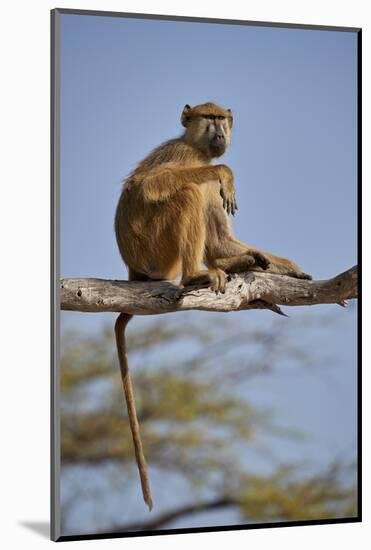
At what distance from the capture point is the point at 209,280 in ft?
20.0

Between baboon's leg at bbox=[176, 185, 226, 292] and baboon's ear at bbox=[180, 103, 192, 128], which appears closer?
baboon's leg at bbox=[176, 185, 226, 292]

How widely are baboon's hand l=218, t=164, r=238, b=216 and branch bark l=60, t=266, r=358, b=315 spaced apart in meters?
0.41

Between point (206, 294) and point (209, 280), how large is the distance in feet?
0.36

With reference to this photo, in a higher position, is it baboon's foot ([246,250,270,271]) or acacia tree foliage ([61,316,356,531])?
baboon's foot ([246,250,270,271])

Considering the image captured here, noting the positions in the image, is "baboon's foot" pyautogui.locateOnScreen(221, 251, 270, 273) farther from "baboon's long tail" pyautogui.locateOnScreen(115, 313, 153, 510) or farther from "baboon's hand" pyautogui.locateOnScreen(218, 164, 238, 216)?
"baboon's long tail" pyautogui.locateOnScreen(115, 313, 153, 510)

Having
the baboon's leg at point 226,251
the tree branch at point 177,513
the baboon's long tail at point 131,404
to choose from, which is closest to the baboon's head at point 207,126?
the baboon's leg at point 226,251

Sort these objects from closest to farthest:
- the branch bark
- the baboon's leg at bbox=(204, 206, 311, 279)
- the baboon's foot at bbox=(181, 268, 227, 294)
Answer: the branch bark, the baboon's foot at bbox=(181, 268, 227, 294), the baboon's leg at bbox=(204, 206, 311, 279)

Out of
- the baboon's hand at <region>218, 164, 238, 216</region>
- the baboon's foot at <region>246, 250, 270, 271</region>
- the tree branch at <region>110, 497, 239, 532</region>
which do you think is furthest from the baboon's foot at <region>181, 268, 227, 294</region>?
the tree branch at <region>110, 497, 239, 532</region>

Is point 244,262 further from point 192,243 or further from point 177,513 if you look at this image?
point 177,513

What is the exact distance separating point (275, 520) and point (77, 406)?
1413mm

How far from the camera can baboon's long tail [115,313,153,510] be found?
19.9 ft

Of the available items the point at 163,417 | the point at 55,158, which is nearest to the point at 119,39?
the point at 55,158

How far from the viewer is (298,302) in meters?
6.57

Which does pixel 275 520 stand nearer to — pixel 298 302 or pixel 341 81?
pixel 298 302
